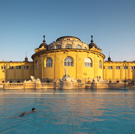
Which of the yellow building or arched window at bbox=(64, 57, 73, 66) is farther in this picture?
arched window at bbox=(64, 57, 73, 66)

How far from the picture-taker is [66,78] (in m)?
27.4

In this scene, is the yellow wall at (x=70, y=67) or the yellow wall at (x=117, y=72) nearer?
the yellow wall at (x=70, y=67)

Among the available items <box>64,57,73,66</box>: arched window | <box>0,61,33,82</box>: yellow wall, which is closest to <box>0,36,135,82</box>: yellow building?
<box>64,57,73,66</box>: arched window

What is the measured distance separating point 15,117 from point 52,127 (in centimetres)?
307

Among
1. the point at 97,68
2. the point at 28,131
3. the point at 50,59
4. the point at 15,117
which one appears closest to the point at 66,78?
the point at 50,59

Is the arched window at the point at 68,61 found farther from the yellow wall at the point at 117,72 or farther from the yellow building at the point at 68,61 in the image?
the yellow wall at the point at 117,72

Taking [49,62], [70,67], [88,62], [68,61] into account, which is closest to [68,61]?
[68,61]

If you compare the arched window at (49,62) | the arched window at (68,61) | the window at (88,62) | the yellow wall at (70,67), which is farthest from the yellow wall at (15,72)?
the window at (88,62)

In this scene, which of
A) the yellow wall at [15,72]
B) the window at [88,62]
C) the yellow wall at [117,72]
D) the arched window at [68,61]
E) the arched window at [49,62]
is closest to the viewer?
the arched window at [68,61]

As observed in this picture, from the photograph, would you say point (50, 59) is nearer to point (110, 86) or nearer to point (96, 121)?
point (110, 86)

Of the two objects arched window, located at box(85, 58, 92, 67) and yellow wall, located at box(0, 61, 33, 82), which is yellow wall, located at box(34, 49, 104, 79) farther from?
yellow wall, located at box(0, 61, 33, 82)

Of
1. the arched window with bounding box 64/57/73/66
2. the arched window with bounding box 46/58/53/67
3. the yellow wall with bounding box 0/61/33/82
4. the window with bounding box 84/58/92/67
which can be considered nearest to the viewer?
the arched window with bounding box 64/57/73/66

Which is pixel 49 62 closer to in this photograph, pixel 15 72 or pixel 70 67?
pixel 70 67

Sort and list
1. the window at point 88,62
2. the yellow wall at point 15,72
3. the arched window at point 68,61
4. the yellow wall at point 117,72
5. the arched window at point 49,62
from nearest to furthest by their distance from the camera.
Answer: the arched window at point 68,61, the window at point 88,62, the arched window at point 49,62, the yellow wall at point 117,72, the yellow wall at point 15,72
